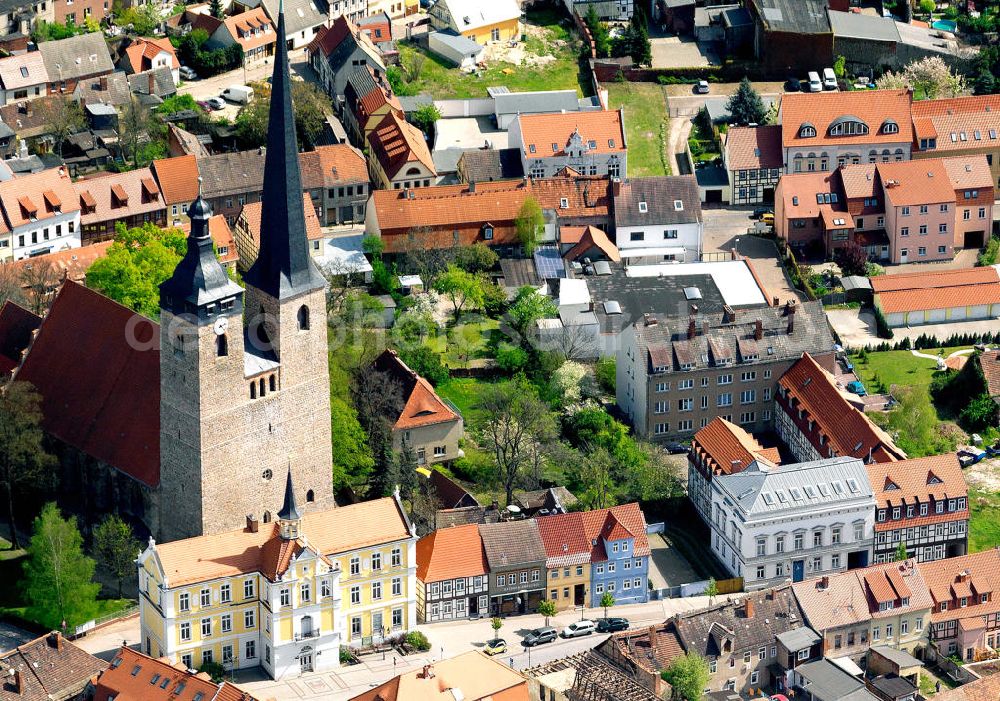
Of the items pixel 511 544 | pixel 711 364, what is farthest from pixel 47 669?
pixel 711 364

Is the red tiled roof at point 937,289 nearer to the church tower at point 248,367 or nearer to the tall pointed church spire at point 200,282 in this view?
the church tower at point 248,367

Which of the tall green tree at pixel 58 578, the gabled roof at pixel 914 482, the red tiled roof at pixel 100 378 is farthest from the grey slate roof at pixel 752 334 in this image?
the tall green tree at pixel 58 578

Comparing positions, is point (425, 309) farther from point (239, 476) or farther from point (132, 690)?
point (132, 690)

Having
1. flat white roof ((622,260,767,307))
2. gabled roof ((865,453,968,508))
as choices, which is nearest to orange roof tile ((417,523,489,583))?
gabled roof ((865,453,968,508))

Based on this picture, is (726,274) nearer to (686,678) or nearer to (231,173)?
(231,173)

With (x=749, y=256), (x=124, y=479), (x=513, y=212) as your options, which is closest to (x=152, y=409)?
(x=124, y=479)

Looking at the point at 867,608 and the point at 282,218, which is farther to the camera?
the point at 867,608
